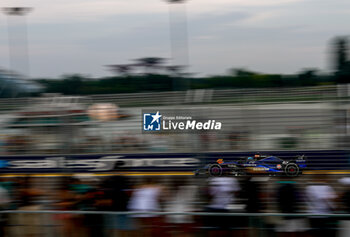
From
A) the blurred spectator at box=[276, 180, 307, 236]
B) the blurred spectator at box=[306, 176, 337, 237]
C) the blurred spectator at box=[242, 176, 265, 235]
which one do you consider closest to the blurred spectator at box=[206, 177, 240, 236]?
the blurred spectator at box=[242, 176, 265, 235]

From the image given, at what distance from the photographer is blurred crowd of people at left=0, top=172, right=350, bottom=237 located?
3750mm

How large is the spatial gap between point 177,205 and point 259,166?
7.89 feet

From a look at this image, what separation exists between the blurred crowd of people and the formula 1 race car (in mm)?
1324

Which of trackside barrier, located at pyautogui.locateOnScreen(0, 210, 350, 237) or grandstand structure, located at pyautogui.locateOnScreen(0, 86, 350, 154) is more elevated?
grandstand structure, located at pyautogui.locateOnScreen(0, 86, 350, 154)

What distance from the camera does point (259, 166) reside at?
23.0 ft

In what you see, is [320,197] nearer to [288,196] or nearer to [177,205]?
[288,196]

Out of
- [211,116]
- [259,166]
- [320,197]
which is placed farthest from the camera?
[211,116]

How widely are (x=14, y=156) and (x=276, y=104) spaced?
15.4 feet

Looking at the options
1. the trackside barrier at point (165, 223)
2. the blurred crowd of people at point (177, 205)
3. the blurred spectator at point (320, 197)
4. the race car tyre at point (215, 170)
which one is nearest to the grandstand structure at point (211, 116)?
the race car tyre at point (215, 170)

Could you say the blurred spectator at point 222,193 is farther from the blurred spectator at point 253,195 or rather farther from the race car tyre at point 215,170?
the race car tyre at point 215,170

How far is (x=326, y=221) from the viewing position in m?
3.59

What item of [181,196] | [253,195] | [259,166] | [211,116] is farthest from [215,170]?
[253,195]

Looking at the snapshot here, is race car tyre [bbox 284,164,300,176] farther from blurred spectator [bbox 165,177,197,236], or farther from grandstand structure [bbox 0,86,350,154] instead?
blurred spectator [bbox 165,177,197,236]

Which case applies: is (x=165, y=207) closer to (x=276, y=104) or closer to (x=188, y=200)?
(x=188, y=200)
